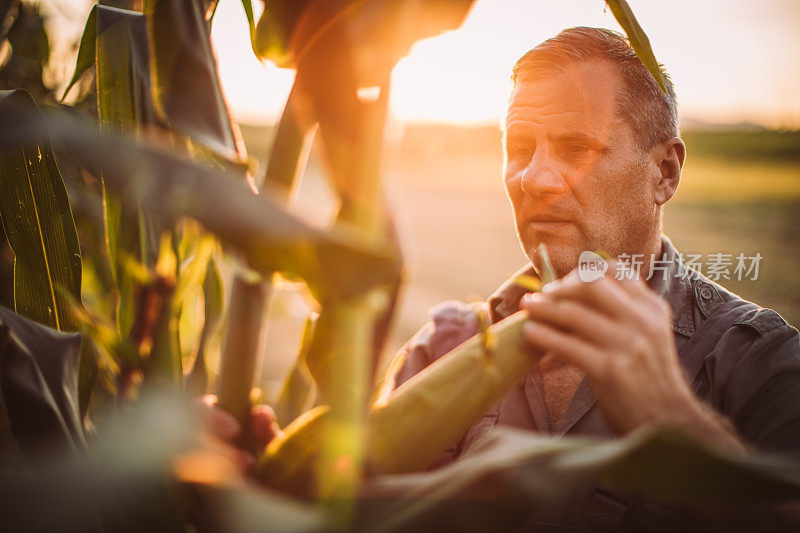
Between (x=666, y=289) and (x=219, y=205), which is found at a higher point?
(x=219, y=205)

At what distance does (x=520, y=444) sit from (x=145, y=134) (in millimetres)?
423

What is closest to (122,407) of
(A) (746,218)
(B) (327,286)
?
(B) (327,286)

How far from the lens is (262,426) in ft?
1.26

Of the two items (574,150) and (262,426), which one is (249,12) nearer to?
(262,426)

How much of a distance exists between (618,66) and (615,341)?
720 millimetres

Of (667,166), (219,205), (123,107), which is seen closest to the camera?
(219,205)

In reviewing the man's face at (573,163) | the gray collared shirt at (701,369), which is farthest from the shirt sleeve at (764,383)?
the man's face at (573,163)

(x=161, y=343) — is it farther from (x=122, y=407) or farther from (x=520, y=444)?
(x=520, y=444)

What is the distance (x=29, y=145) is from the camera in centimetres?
48

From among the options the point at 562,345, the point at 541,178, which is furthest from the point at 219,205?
the point at 541,178

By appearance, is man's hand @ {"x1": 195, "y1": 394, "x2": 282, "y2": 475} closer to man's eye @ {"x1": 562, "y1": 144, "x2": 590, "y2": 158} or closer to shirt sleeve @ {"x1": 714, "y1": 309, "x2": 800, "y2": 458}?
shirt sleeve @ {"x1": 714, "y1": 309, "x2": 800, "y2": 458}

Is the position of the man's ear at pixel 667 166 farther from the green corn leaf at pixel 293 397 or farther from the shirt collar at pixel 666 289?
the green corn leaf at pixel 293 397

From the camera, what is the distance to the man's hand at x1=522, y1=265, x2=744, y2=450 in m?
0.38

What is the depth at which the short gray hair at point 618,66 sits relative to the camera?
0.90 meters
